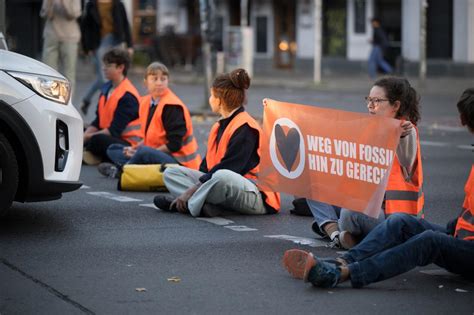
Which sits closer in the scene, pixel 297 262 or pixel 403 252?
pixel 403 252

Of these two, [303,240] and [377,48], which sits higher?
[303,240]

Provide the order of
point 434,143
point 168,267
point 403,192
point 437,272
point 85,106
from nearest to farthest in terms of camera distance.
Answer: point 437,272, point 168,267, point 403,192, point 434,143, point 85,106

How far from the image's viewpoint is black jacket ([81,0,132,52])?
19.9 meters

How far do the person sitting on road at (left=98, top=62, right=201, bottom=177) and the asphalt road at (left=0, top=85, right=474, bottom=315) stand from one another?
1.87 feet

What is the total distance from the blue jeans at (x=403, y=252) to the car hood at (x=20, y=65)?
3.04 meters

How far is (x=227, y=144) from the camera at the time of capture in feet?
32.9

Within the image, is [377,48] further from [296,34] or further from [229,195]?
[229,195]

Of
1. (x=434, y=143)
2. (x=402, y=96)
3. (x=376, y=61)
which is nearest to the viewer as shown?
(x=402, y=96)

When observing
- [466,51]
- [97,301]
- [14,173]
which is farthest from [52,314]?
[466,51]

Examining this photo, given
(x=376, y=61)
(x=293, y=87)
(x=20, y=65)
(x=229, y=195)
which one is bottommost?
(x=293, y=87)

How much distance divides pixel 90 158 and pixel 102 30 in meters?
6.41

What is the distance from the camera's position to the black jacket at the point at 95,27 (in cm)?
1991

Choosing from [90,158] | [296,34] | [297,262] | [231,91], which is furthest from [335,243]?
[296,34]

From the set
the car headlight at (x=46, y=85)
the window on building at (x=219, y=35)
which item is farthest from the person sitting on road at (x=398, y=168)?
the window on building at (x=219, y=35)
